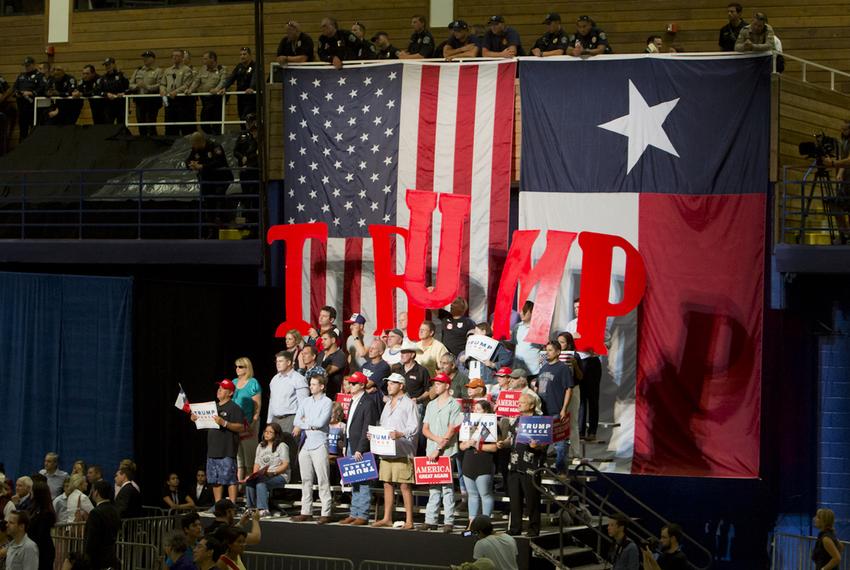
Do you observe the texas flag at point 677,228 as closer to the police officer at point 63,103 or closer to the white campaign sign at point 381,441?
the white campaign sign at point 381,441

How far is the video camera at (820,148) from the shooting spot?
69.6 feet

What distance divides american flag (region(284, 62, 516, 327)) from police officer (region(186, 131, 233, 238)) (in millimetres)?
1222

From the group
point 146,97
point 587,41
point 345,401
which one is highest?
point 587,41

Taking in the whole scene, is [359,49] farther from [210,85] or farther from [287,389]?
[287,389]

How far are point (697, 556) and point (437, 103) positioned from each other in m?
8.07

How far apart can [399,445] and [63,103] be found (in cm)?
1281

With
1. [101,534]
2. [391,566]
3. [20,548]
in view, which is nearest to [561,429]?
[391,566]

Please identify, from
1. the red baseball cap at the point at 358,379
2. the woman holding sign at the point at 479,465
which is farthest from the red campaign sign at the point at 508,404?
the red baseball cap at the point at 358,379

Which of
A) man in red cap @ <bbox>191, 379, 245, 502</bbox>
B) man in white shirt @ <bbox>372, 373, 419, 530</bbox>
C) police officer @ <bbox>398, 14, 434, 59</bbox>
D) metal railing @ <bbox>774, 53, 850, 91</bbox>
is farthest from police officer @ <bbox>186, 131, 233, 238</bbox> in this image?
metal railing @ <bbox>774, 53, 850, 91</bbox>

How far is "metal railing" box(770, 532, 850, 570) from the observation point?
20594 millimetres

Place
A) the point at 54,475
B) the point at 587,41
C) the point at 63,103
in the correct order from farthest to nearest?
the point at 63,103 < the point at 587,41 < the point at 54,475

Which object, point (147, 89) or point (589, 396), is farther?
point (147, 89)

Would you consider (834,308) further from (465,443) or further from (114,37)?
(114,37)

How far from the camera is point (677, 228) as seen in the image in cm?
2158
